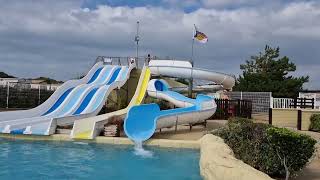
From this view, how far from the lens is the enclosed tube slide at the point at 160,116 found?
1692 cm

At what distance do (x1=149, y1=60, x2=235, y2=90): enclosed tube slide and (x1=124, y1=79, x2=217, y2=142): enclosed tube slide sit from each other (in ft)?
14.0

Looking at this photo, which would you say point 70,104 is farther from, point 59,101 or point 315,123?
point 315,123

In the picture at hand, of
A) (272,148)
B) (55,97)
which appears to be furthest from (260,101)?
(272,148)

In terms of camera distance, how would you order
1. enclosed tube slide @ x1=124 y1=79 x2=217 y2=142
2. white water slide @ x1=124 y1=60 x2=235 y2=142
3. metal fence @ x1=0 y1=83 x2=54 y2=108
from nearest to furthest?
1. enclosed tube slide @ x1=124 y1=79 x2=217 y2=142
2. white water slide @ x1=124 y1=60 x2=235 y2=142
3. metal fence @ x1=0 y1=83 x2=54 y2=108

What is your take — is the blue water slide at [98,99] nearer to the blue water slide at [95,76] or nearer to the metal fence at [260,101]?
the blue water slide at [95,76]

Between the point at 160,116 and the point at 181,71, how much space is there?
8406 mm

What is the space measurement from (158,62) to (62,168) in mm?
16095

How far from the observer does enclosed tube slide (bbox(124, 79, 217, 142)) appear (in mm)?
16922

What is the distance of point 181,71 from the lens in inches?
1006

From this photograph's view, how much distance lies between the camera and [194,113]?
62.1ft

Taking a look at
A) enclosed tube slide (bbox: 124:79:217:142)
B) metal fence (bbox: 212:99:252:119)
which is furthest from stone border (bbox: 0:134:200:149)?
metal fence (bbox: 212:99:252:119)

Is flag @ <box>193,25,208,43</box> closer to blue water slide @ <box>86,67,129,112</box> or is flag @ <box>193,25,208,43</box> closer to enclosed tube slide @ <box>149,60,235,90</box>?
enclosed tube slide @ <box>149,60,235,90</box>

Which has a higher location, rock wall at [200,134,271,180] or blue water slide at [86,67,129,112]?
blue water slide at [86,67,129,112]

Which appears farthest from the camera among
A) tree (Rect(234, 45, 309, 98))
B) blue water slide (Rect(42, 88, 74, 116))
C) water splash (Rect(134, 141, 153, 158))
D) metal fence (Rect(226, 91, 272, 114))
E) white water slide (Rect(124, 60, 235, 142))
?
tree (Rect(234, 45, 309, 98))
